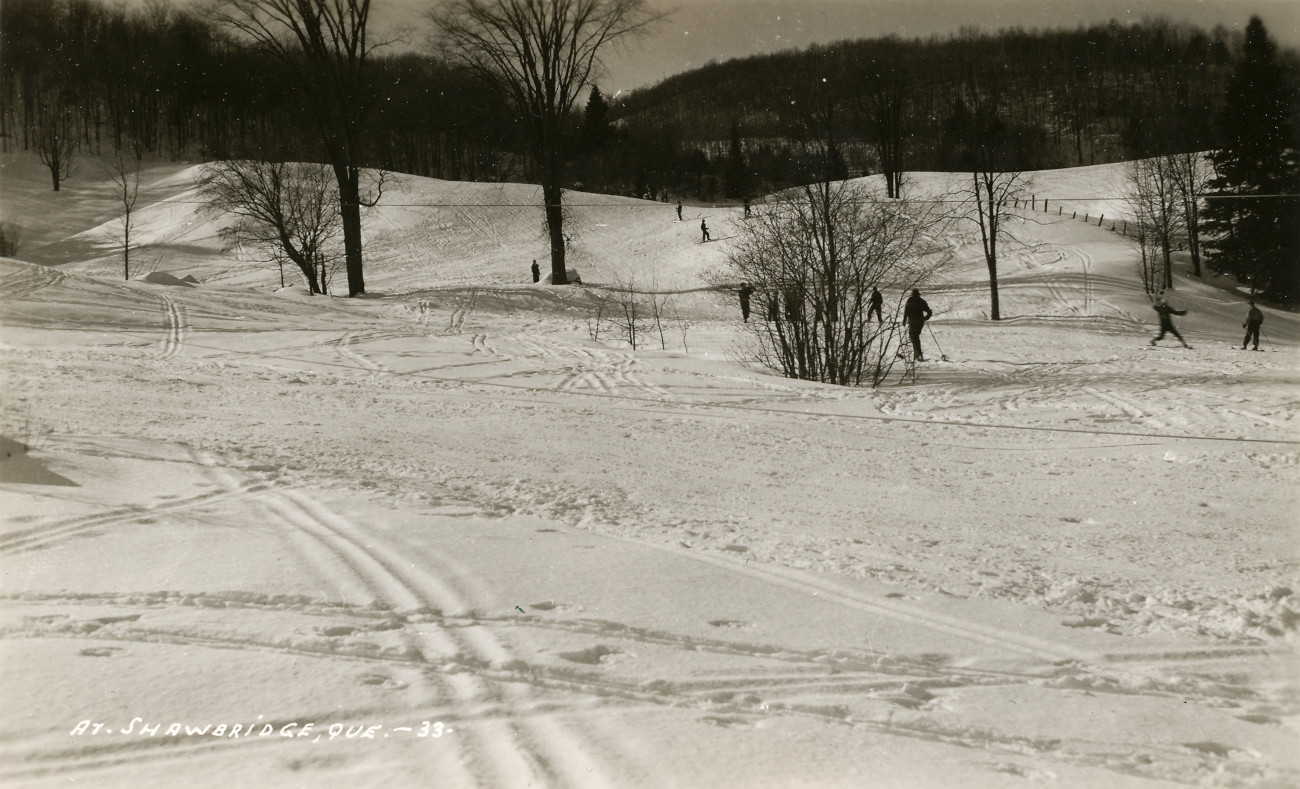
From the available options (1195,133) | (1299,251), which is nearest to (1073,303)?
(1299,251)

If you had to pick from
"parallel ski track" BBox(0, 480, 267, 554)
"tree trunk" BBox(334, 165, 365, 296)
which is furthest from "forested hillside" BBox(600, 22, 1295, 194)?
"parallel ski track" BBox(0, 480, 267, 554)

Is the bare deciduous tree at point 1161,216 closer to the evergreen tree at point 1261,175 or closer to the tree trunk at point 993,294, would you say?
the evergreen tree at point 1261,175

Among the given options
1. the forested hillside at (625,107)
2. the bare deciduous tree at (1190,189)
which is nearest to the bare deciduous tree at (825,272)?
the bare deciduous tree at (1190,189)

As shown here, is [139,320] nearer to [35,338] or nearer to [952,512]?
[35,338]

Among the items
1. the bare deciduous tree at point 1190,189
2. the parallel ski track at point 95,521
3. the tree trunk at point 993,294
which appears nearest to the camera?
the parallel ski track at point 95,521

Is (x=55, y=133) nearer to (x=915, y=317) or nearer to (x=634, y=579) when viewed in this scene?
(x=915, y=317)

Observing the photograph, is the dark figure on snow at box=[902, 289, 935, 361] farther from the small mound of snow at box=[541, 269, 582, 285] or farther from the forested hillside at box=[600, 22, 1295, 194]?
the small mound of snow at box=[541, 269, 582, 285]

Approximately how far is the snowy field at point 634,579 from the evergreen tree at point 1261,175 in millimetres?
24880

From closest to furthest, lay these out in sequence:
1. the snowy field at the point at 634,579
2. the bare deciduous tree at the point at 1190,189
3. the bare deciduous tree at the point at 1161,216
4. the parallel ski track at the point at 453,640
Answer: the parallel ski track at the point at 453,640
the snowy field at the point at 634,579
the bare deciduous tree at the point at 1161,216
the bare deciduous tree at the point at 1190,189

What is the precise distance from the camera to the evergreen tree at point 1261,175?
32375mm

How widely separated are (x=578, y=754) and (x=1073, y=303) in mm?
37052

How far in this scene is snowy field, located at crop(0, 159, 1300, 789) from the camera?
3.47 metres

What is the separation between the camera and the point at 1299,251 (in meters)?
37.7

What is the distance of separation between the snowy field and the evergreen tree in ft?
81.6
